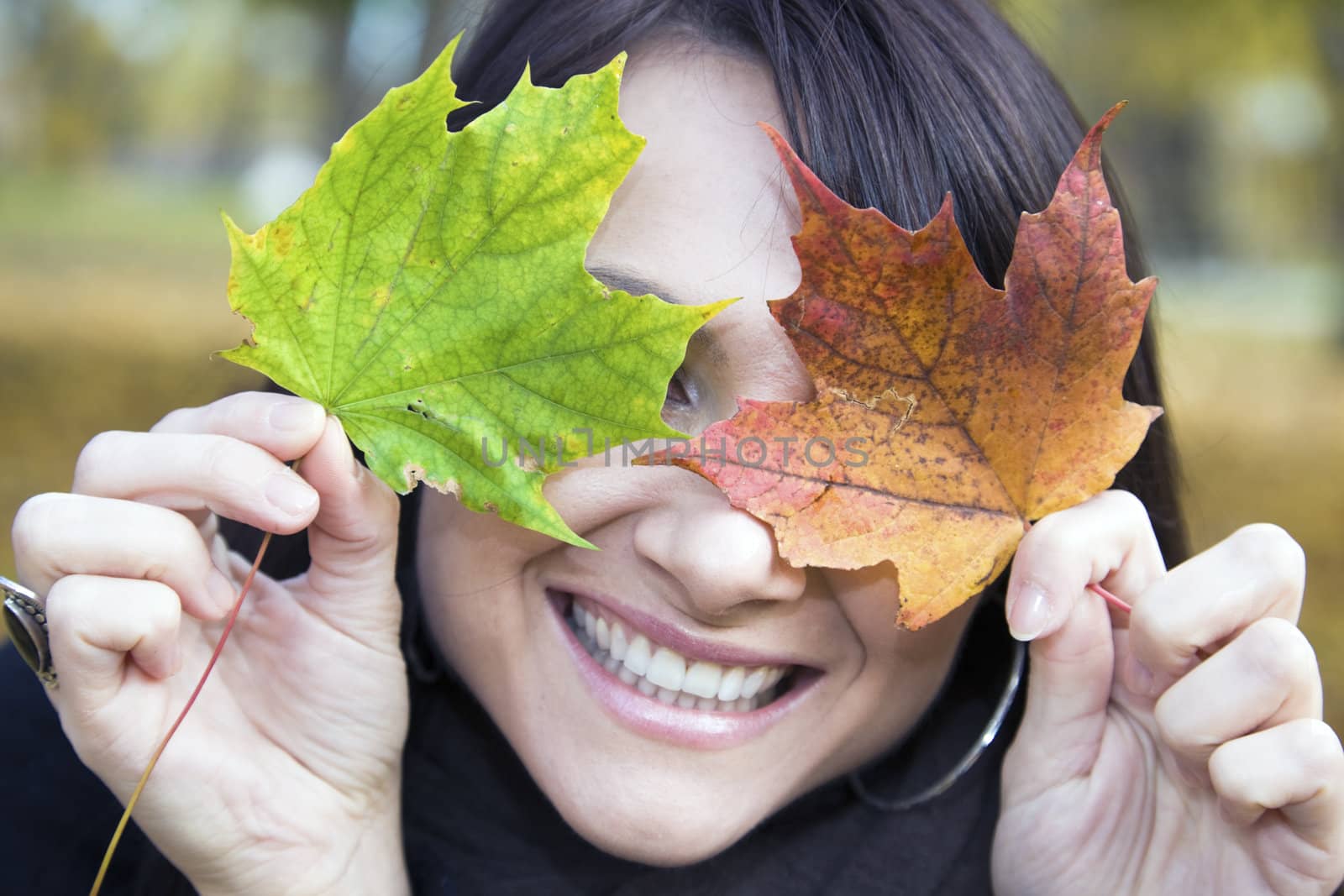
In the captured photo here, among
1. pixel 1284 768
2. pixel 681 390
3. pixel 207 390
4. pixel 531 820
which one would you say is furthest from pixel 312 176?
pixel 1284 768

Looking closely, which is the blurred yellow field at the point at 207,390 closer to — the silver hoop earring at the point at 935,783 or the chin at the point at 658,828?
the silver hoop earring at the point at 935,783

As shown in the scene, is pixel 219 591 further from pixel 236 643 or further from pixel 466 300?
pixel 466 300

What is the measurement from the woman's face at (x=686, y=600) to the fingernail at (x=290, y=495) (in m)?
0.28

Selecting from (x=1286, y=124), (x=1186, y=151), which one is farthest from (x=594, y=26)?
(x=1186, y=151)

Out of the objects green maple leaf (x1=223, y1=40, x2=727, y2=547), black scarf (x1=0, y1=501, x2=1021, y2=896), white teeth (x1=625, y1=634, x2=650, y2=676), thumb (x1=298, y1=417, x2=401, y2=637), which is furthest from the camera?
black scarf (x1=0, y1=501, x2=1021, y2=896)

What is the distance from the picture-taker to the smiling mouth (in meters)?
1.37

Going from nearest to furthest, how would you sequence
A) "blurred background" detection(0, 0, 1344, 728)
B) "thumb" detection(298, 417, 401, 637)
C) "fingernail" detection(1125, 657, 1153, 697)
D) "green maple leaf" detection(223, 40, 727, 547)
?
"green maple leaf" detection(223, 40, 727, 547)
"thumb" detection(298, 417, 401, 637)
"fingernail" detection(1125, 657, 1153, 697)
"blurred background" detection(0, 0, 1344, 728)

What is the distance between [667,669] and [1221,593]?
653 mm

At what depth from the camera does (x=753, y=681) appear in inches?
55.7

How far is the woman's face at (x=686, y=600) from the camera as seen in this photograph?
3.92ft

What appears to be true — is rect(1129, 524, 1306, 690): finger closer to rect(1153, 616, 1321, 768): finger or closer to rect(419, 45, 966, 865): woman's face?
rect(1153, 616, 1321, 768): finger

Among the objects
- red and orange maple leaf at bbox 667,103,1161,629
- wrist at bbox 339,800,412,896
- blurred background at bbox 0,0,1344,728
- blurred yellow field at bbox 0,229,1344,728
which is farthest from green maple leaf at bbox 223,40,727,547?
blurred yellow field at bbox 0,229,1344,728

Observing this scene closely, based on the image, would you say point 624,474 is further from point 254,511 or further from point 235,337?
point 235,337

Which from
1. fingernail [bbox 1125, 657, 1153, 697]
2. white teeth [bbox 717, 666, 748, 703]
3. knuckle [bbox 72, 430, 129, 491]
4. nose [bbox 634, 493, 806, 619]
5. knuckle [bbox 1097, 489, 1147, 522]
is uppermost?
knuckle [bbox 72, 430, 129, 491]
